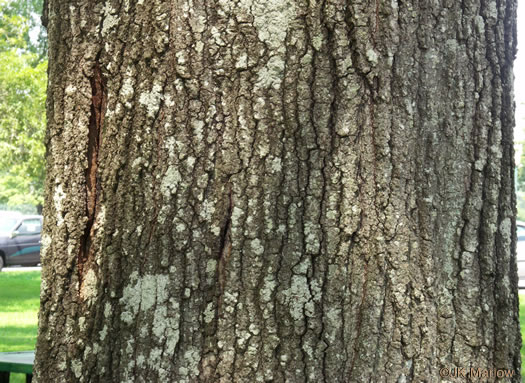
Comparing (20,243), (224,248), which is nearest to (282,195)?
(224,248)

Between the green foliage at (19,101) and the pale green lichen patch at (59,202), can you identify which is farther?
the green foliage at (19,101)

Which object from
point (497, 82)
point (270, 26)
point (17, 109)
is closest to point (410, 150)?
point (497, 82)

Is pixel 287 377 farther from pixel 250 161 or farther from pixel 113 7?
pixel 113 7

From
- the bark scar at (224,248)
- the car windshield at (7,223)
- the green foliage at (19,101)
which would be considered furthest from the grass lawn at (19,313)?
the green foliage at (19,101)

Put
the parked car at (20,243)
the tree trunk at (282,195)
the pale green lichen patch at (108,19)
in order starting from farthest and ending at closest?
1. the parked car at (20,243)
2. the pale green lichen patch at (108,19)
3. the tree trunk at (282,195)

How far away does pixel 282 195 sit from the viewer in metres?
1.85

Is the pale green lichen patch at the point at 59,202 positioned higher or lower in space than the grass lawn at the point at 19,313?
higher

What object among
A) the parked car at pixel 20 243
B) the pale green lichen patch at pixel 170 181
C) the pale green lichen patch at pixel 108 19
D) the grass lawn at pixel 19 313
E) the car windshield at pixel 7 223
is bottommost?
the grass lawn at pixel 19 313

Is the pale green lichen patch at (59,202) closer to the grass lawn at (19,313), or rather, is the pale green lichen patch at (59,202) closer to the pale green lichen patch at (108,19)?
the pale green lichen patch at (108,19)

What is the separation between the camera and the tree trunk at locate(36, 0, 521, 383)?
185 centimetres

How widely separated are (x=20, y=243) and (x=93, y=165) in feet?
56.6

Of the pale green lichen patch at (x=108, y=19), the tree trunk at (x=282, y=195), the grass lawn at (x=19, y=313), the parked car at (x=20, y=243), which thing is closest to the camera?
A: the tree trunk at (x=282, y=195)

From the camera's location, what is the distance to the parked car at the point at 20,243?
18181 millimetres

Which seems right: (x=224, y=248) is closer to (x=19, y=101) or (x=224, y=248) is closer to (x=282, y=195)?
(x=282, y=195)
